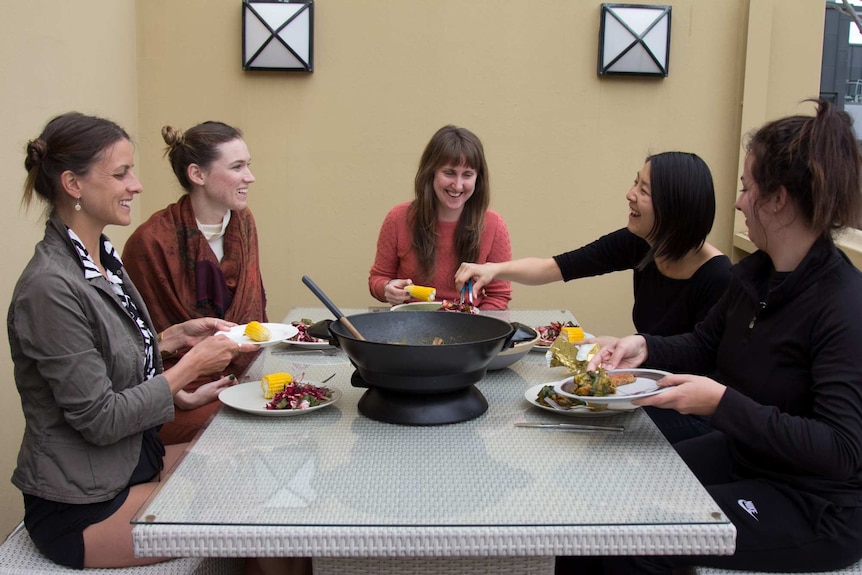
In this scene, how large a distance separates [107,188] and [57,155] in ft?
0.44

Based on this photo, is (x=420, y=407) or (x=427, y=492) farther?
(x=420, y=407)

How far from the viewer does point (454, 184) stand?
11.0 ft

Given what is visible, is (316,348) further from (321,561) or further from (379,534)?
(379,534)

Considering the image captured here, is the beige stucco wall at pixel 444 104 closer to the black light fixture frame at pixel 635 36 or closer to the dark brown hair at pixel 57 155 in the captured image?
the black light fixture frame at pixel 635 36

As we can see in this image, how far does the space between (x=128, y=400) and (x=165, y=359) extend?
86 cm

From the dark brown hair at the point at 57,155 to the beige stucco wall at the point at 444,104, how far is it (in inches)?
94.0

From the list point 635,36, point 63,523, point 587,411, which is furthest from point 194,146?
point 635,36

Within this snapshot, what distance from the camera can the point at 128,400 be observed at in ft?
5.95

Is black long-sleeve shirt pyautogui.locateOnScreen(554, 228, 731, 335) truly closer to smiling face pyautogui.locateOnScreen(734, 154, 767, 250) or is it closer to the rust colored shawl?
smiling face pyautogui.locateOnScreen(734, 154, 767, 250)

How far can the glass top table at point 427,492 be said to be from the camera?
1.35m

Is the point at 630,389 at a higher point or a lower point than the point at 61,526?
higher

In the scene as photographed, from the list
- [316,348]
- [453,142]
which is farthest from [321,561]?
[453,142]

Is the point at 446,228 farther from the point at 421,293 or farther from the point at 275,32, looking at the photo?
the point at 275,32

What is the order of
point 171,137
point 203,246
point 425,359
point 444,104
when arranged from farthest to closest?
point 444,104
point 171,137
point 203,246
point 425,359
